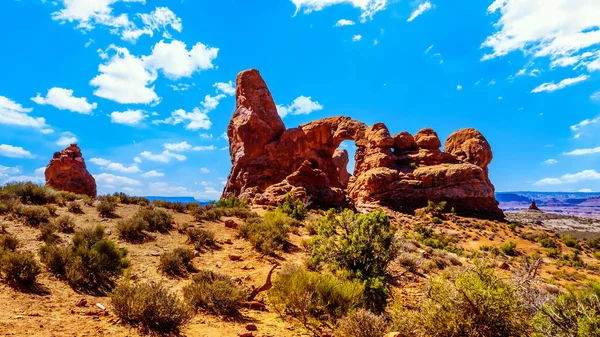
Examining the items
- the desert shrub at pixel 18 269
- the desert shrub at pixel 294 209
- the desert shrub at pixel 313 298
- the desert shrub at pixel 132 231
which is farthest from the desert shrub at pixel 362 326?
the desert shrub at pixel 294 209

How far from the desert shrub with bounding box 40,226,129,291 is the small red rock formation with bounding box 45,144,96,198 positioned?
34.9 metres

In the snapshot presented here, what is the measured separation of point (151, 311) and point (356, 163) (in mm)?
39265

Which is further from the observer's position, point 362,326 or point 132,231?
point 132,231

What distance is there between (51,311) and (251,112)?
40.4m

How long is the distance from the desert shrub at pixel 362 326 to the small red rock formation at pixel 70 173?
41061 millimetres

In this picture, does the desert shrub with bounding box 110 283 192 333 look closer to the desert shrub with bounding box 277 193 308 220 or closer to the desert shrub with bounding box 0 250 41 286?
the desert shrub with bounding box 0 250 41 286

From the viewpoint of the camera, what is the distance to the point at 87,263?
7766mm

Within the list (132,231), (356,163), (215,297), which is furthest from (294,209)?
(356,163)

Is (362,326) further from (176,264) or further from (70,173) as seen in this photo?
(70,173)

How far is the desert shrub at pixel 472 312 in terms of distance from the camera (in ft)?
15.8

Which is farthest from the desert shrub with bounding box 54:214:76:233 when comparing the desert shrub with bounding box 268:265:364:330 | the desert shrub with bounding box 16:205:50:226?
the desert shrub with bounding box 268:265:364:330

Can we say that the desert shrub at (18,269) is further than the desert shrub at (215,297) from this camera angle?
No

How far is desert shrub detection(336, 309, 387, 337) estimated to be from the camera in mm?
5434

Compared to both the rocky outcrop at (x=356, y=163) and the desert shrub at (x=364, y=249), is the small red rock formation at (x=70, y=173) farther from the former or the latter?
the desert shrub at (x=364, y=249)
